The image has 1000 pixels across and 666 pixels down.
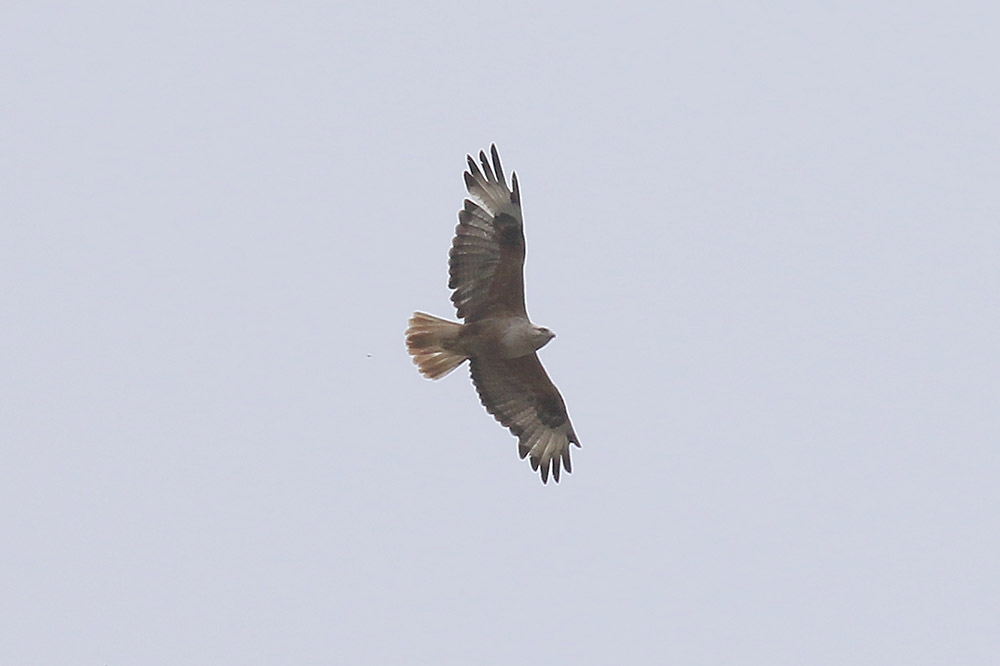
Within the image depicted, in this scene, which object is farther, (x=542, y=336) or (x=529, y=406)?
(x=529, y=406)

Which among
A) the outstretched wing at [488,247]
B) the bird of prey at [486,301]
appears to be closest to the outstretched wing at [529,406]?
the bird of prey at [486,301]

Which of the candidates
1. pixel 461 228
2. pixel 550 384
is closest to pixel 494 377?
pixel 550 384

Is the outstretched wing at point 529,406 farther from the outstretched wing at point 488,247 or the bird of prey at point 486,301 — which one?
the outstretched wing at point 488,247

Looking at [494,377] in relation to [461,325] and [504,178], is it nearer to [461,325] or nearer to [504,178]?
[461,325]

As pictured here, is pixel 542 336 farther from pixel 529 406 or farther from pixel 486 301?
pixel 529 406

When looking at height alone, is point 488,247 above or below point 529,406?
above

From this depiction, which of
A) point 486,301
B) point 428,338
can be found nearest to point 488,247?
point 486,301
